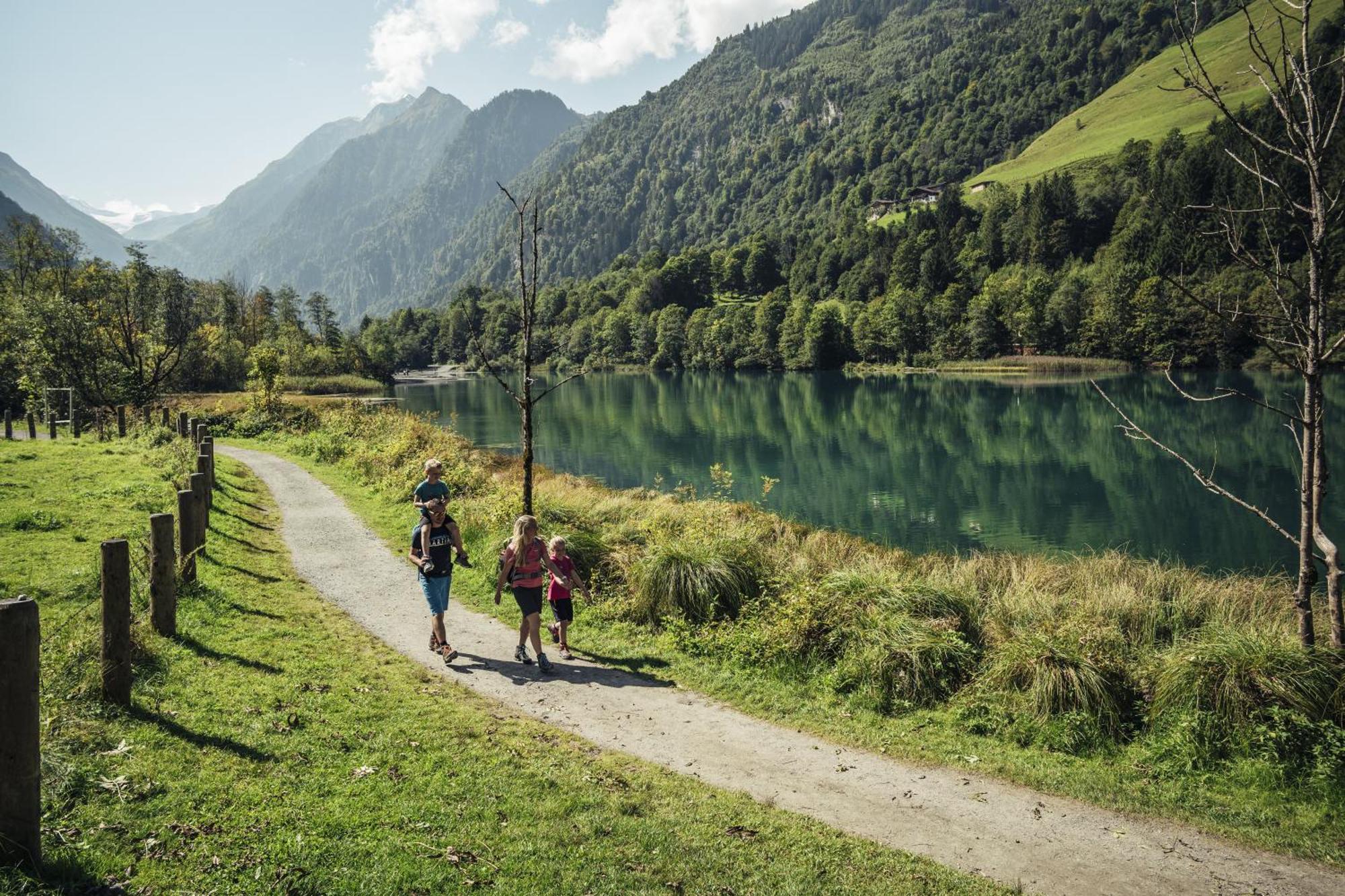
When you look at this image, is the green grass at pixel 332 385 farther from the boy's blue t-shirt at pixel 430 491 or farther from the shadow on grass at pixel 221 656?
the shadow on grass at pixel 221 656

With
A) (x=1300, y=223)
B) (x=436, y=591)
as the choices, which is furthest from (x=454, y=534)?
(x=1300, y=223)

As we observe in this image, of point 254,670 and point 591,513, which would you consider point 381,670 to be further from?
point 591,513

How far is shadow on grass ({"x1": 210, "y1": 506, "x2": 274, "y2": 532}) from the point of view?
59.7ft

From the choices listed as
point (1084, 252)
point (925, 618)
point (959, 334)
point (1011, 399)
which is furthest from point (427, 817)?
point (1084, 252)

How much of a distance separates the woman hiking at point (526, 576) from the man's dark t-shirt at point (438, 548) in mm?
896

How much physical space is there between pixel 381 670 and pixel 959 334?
11761 cm

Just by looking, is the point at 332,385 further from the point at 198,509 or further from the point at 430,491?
the point at 430,491

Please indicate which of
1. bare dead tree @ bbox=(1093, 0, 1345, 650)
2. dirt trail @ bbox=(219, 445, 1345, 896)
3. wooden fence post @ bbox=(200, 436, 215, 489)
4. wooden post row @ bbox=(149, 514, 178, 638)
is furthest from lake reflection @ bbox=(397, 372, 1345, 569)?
A: wooden fence post @ bbox=(200, 436, 215, 489)

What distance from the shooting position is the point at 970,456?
142ft

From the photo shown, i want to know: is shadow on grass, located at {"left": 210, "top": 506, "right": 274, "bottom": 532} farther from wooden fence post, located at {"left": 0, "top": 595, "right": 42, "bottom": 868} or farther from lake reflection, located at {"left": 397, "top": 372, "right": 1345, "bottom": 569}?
lake reflection, located at {"left": 397, "top": 372, "right": 1345, "bottom": 569}

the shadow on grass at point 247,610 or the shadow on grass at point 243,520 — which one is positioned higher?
the shadow on grass at point 243,520

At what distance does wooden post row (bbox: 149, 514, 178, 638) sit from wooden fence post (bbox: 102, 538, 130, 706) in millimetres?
1645

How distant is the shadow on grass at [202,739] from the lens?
6.82 m

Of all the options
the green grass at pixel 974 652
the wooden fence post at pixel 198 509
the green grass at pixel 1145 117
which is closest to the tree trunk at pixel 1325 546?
the green grass at pixel 974 652
